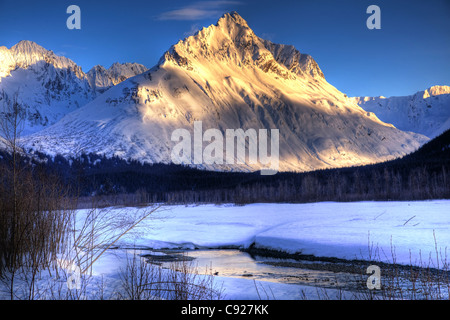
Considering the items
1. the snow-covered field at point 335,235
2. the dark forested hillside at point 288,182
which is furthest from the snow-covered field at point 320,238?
the dark forested hillside at point 288,182

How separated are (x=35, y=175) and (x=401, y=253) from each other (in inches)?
683

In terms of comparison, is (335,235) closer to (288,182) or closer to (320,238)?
(320,238)

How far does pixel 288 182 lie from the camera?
114 m

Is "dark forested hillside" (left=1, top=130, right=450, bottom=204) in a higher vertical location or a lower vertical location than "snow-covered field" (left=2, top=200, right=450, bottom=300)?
higher

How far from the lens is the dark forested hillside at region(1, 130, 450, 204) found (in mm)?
69625

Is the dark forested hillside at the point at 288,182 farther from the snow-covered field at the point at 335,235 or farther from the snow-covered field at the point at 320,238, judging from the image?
the snow-covered field at the point at 320,238

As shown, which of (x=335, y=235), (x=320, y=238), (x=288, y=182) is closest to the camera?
(x=320, y=238)

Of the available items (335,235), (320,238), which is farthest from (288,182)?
(320,238)

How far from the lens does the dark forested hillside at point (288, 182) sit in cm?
6962

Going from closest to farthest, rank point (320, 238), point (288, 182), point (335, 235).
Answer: point (320, 238) → point (335, 235) → point (288, 182)

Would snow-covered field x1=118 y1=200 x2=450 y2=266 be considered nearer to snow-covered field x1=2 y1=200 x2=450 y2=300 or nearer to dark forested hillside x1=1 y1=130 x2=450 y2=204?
snow-covered field x1=2 y1=200 x2=450 y2=300

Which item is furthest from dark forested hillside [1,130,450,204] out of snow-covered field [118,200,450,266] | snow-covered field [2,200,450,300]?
snow-covered field [2,200,450,300]

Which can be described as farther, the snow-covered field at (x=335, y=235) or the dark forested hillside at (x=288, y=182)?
the dark forested hillside at (x=288, y=182)

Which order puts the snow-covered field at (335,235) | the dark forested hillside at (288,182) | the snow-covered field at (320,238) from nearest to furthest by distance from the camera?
the snow-covered field at (320,238), the snow-covered field at (335,235), the dark forested hillside at (288,182)
